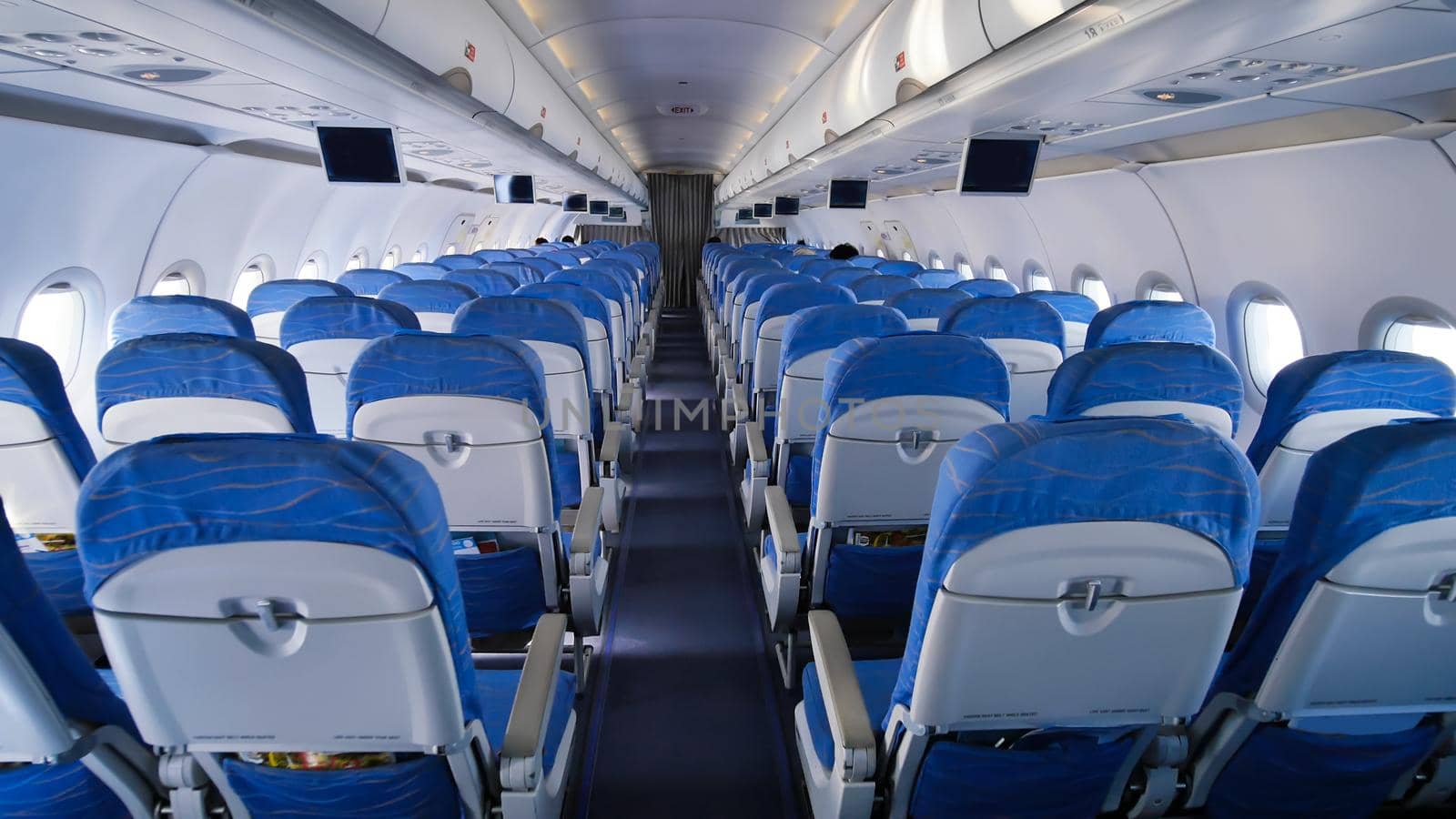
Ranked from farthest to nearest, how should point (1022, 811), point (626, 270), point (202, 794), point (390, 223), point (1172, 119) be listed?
point (390, 223), point (626, 270), point (1172, 119), point (1022, 811), point (202, 794)

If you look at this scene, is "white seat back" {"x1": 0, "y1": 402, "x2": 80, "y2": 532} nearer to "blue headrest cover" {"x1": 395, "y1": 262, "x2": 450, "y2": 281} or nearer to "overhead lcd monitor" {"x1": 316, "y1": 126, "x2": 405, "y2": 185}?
"overhead lcd monitor" {"x1": 316, "y1": 126, "x2": 405, "y2": 185}

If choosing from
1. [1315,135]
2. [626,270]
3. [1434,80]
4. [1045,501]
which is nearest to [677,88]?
[626,270]

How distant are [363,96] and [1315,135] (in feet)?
17.5

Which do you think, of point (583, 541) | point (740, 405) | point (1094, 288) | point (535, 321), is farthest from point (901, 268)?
point (583, 541)

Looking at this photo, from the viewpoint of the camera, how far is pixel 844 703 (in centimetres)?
180

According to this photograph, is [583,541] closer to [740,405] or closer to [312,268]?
[740,405]

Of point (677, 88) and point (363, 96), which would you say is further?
point (677, 88)

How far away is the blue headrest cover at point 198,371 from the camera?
98.3 inches

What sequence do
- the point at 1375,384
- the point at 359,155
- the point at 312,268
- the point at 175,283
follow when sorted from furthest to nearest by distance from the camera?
1. the point at 312,268
2. the point at 175,283
3. the point at 359,155
4. the point at 1375,384

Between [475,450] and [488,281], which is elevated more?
[488,281]

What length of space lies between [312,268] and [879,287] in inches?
278

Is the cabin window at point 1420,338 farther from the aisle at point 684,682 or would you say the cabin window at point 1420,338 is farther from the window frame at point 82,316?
the window frame at point 82,316

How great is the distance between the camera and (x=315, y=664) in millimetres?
1382

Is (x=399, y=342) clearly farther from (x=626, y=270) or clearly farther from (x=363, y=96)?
(x=626, y=270)
